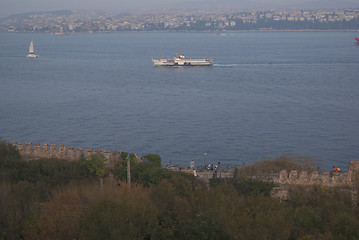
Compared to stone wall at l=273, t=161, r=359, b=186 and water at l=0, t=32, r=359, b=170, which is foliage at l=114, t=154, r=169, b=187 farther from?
water at l=0, t=32, r=359, b=170

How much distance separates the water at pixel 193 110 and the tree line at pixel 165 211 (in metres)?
8.51

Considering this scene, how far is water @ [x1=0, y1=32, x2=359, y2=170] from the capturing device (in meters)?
20.6

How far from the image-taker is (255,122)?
25.1 metres

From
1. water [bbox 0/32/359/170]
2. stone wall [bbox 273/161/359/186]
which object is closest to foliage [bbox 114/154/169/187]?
stone wall [bbox 273/161/359/186]

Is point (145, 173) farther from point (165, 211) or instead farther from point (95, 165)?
point (165, 211)

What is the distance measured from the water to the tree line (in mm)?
8507

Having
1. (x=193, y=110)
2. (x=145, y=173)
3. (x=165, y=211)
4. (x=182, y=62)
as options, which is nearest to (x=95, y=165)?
(x=145, y=173)

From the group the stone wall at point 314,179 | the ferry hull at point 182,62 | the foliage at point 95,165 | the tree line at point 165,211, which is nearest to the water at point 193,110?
the ferry hull at point 182,62

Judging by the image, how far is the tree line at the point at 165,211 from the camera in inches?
279

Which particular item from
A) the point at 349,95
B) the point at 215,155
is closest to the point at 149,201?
the point at 215,155

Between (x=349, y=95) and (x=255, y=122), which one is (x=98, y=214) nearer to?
(x=255, y=122)

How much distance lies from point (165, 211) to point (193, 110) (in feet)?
67.5

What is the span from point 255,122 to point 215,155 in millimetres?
6548

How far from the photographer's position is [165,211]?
7930 millimetres
